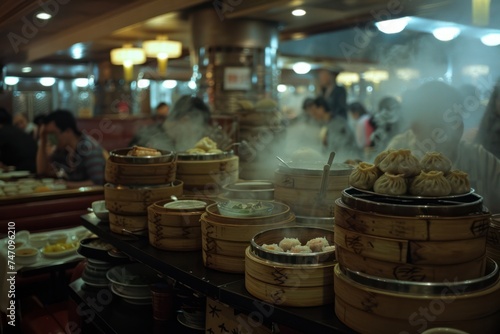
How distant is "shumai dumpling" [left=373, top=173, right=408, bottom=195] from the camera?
1.55m

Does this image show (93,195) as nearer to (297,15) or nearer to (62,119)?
(62,119)

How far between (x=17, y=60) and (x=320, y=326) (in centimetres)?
1243

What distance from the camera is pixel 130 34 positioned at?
879 cm

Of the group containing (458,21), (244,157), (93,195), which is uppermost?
(458,21)

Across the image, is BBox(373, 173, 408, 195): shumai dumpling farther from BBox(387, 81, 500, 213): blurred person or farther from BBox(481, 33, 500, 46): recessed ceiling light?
BBox(481, 33, 500, 46): recessed ceiling light

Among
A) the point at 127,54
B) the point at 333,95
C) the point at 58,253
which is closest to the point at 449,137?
the point at 58,253

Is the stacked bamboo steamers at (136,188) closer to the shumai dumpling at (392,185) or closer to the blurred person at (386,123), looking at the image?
the shumai dumpling at (392,185)

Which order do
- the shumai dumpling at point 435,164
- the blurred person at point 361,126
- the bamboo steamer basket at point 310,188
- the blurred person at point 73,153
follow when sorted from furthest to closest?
the blurred person at point 361,126 < the blurred person at point 73,153 < the bamboo steamer basket at point 310,188 < the shumai dumpling at point 435,164

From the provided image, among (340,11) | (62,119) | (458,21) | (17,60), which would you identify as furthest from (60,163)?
(17,60)

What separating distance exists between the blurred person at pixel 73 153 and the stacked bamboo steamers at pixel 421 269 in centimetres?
434

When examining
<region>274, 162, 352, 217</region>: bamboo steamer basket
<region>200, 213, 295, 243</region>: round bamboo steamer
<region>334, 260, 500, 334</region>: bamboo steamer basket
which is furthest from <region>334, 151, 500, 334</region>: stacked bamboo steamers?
<region>274, 162, 352, 217</region>: bamboo steamer basket

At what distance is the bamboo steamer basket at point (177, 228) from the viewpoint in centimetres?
233

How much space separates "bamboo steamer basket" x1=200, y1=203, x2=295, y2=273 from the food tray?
1.74ft

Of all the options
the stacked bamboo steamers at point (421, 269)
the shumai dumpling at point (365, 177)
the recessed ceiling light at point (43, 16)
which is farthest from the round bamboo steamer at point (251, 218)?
the recessed ceiling light at point (43, 16)
